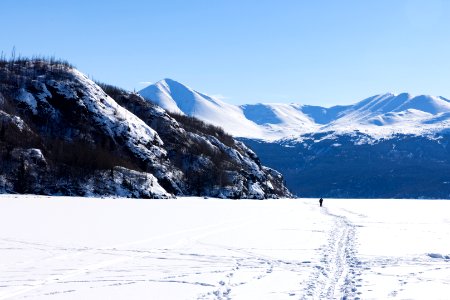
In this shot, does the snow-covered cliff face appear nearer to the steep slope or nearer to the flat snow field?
the steep slope

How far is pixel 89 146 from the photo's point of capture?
107000mm

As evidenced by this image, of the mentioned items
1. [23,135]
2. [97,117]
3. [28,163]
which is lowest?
[28,163]

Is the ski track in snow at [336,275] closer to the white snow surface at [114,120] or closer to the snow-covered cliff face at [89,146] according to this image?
the snow-covered cliff face at [89,146]

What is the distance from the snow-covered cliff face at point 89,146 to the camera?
286ft

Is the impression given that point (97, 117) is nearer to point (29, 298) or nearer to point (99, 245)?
point (99, 245)

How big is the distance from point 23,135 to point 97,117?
24579 millimetres

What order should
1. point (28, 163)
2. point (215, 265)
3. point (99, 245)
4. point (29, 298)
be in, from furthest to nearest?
point (28, 163) < point (99, 245) < point (215, 265) < point (29, 298)

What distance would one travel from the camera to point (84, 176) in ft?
298

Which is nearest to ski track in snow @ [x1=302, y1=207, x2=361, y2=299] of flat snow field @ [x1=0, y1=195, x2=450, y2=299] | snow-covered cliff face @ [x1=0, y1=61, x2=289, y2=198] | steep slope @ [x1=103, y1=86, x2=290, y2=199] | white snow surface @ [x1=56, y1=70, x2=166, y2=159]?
flat snow field @ [x1=0, y1=195, x2=450, y2=299]

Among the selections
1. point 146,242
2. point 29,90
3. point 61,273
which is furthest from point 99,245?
point 29,90

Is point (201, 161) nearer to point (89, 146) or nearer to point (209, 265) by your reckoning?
point (89, 146)

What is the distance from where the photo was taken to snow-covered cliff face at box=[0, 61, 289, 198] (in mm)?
87038

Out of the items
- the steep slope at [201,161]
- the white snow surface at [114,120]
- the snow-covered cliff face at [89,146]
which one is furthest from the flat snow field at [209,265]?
the steep slope at [201,161]

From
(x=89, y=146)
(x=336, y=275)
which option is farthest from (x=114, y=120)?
(x=336, y=275)
